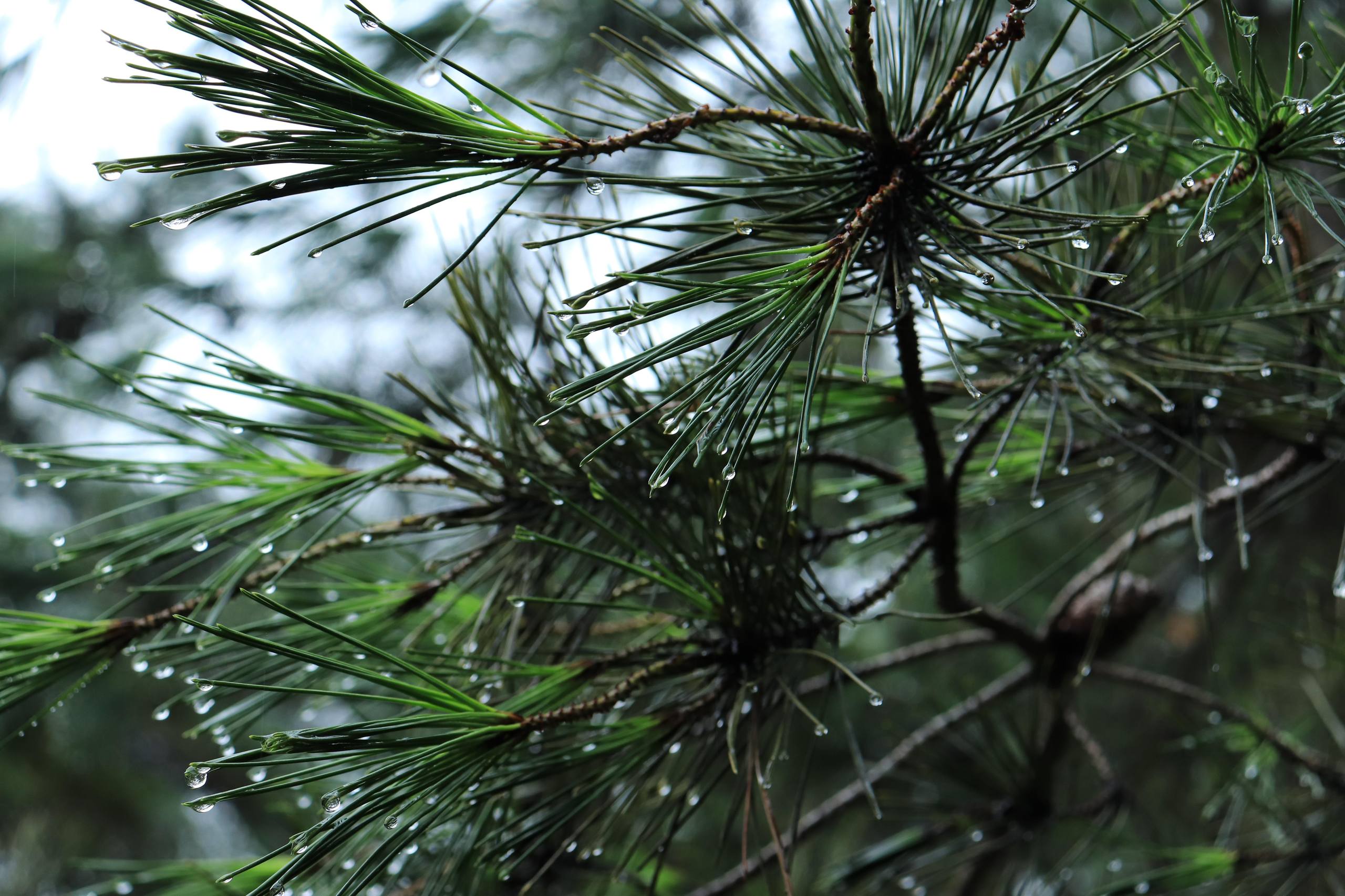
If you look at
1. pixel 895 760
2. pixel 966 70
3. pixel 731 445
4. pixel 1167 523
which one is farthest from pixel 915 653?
pixel 966 70

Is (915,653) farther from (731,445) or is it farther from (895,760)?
(731,445)

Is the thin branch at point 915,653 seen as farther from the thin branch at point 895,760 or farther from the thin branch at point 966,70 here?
the thin branch at point 966,70

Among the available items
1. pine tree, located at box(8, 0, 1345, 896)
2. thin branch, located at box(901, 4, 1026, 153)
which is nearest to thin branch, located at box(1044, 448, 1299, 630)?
pine tree, located at box(8, 0, 1345, 896)

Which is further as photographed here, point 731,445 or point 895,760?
point 895,760

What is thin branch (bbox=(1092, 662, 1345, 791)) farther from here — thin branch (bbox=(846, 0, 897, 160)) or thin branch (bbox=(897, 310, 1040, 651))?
thin branch (bbox=(846, 0, 897, 160))

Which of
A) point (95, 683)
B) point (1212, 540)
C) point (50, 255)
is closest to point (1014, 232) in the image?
point (1212, 540)

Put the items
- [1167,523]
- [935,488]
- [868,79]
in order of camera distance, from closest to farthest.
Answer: [868,79] → [935,488] → [1167,523]

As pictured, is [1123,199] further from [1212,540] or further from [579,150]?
[1212,540]
